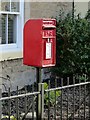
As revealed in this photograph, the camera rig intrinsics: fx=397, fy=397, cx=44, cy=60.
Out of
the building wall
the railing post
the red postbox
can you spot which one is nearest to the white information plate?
the red postbox

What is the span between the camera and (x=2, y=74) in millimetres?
7605

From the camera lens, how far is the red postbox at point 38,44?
419cm

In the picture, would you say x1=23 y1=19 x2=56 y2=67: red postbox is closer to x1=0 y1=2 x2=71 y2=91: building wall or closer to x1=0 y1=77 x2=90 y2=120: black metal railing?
x1=0 y1=77 x2=90 y2=120: black metal railing

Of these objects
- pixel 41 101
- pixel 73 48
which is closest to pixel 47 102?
pixel 41 101

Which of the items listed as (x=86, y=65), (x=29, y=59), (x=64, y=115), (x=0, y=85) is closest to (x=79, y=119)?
(x=64, y=115)

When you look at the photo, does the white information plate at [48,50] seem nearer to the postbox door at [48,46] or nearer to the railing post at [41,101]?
the postbox door at [48,46]

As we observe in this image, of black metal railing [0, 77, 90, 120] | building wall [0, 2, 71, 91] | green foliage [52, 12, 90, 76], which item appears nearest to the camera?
black metal railing [0, 77, 90, 120]

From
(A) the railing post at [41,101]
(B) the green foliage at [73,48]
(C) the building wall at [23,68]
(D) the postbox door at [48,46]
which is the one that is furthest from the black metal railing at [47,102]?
(B) the green foliage at [73,48]

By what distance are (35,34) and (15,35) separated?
3.86 meters

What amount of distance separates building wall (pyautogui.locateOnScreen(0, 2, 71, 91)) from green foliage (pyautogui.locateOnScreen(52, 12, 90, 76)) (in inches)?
19.2

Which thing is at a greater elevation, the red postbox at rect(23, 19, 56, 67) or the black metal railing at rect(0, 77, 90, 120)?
the red postbox at rect(23, 19, 56, 67)

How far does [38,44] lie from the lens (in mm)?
4230

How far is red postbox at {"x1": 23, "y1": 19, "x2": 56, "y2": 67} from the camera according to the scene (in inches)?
165

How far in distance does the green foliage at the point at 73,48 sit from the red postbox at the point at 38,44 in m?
4.06
